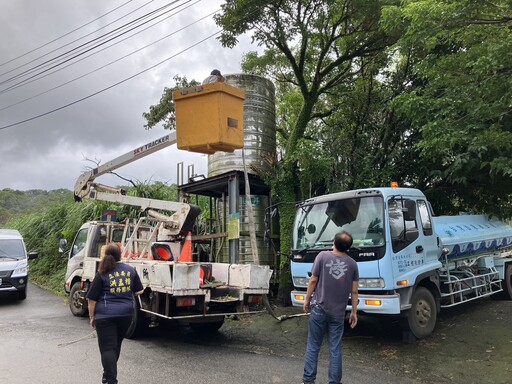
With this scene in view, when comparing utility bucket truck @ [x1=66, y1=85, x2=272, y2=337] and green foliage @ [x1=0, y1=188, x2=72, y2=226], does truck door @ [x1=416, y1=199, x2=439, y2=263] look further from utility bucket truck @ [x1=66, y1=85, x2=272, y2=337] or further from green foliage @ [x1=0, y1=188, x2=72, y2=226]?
green foliage @ [x1=0, y1=188, x2=72, y2=226]

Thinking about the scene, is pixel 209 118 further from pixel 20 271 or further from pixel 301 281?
pixel 20 271

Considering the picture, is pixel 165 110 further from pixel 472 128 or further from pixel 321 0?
pixel 472 128

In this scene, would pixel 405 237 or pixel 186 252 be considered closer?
pixel 405 237

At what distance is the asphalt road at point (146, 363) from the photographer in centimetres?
536

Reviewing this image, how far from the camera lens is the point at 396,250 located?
21.4 feet

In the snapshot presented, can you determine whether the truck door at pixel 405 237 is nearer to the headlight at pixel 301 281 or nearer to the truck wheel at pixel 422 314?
the truck wheel at pixel 422 314

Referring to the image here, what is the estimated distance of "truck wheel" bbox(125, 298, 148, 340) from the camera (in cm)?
729

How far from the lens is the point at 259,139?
12.1 meters

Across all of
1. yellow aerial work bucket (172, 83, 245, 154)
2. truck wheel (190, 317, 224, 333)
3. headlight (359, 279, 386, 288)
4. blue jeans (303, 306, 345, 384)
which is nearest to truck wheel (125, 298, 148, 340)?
truck wheel (190, 317, 224, 333)

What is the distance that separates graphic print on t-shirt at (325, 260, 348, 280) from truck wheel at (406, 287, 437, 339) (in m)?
2.51


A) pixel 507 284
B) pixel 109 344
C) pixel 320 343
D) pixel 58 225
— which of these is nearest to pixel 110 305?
pixel 109 344

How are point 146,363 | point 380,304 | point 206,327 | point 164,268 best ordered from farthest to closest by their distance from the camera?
point 206,327
point 164,268
point 380,304
point 146,363

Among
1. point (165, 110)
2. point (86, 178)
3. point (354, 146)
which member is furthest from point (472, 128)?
point (165, 110)

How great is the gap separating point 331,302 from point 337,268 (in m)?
0.38
